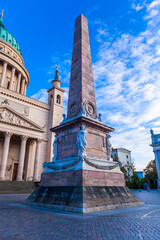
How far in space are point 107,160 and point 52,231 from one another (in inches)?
258

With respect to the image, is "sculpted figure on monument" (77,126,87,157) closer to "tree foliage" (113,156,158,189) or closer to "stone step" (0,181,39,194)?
"stone step" (0,181,39,194)

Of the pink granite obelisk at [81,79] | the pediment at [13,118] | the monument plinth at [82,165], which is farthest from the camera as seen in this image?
the pediment at [13,118]

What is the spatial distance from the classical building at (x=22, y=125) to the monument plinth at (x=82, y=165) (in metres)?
21.5

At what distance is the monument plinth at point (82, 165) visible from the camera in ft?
25.8

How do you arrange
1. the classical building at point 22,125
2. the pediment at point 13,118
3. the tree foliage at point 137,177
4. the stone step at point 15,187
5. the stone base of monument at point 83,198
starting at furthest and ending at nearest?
the tree foliage at point 137,177 < the classical building at point 22,125 < the pediment at point 13,118 < the stone step at point 15,187 < the stone base of monument at point 83,198


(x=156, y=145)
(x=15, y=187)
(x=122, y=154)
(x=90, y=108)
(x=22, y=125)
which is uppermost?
(x=22, y=125)

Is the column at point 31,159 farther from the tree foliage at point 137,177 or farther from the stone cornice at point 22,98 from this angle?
the tree foliage at point 137,177

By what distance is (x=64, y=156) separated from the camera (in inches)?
406

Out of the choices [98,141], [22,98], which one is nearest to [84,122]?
[98,141]

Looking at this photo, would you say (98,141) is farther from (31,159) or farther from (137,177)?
(137,177)

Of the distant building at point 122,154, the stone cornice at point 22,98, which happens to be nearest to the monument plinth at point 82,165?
the stone cornice at point 22,98

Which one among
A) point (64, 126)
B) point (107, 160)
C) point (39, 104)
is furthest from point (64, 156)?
point (39, 104)

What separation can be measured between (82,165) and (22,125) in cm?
2581

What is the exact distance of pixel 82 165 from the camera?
8.30 m
